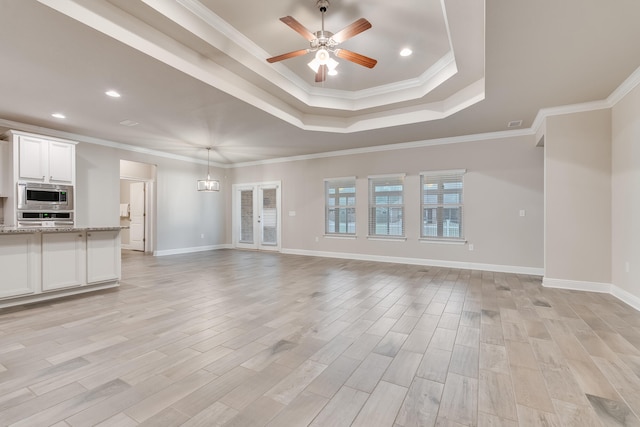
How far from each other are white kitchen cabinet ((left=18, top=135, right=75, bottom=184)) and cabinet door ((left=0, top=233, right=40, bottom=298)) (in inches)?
98.3

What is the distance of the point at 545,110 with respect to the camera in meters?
4.58

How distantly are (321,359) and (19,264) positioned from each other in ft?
12.2

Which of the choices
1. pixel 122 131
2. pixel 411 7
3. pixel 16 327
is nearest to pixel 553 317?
pixel 411 7

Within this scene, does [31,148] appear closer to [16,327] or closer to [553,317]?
[16,327]

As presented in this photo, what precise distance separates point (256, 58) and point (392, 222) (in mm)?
4548

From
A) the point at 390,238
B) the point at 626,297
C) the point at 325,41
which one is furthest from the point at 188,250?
the point at 626,297

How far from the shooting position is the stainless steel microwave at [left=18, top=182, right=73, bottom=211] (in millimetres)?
5105

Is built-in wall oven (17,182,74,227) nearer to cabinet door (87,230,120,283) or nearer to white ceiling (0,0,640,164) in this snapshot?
white ceiling (0,0,640,164)

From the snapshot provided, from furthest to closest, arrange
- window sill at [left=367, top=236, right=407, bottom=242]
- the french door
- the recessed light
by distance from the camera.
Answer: the french door → window sill at [left=367, top=236, right=407, bottom=242] → the recessed light

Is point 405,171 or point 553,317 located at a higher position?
point 405,171

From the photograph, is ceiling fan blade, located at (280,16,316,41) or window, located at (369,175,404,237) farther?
window, located at (369,175,404,237)

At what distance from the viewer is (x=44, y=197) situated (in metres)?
5.34

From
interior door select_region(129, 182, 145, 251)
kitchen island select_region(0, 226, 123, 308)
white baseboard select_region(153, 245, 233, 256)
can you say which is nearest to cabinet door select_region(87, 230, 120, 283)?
kitchen island select_region(0, 226, 123, 308)

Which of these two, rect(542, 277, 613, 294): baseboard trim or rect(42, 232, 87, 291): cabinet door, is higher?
rect(42, 232, 87, 291): cabinet door
